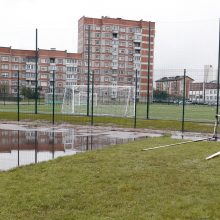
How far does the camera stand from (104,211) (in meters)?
4.73

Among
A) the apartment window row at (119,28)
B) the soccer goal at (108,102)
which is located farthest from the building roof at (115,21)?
the soccer goal at (108,102)

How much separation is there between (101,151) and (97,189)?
3.89 metres

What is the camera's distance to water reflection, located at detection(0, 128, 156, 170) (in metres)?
8.79

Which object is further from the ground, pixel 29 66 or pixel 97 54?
pixel 97 54

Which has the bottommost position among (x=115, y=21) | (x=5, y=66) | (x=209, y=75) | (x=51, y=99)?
(x=51, y=99)

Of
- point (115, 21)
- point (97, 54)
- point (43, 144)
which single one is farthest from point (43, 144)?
point (115, 21)

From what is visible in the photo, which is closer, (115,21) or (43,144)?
(43,144)

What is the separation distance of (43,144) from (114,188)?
5.79m

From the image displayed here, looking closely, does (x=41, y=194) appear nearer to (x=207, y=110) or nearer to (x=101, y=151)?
(x=101, y=151)

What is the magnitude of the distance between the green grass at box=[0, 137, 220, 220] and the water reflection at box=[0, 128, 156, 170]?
91cm

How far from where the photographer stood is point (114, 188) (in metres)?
5.82

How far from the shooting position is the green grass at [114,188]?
468cm

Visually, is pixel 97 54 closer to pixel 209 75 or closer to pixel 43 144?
pixel 209 75

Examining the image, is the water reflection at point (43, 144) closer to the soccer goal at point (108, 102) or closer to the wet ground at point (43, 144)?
the wet ground at point (43, 144)
